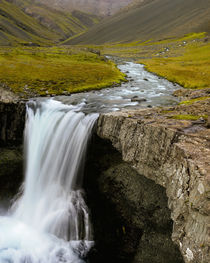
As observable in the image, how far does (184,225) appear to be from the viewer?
340 inches

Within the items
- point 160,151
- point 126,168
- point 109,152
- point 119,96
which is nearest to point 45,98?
point 119,96

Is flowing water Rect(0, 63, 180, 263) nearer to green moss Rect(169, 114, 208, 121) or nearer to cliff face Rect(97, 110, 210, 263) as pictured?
cliff face Rect(97, 110, 210, 263)

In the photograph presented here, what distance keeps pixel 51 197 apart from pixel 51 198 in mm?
70

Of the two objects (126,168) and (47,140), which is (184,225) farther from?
(47,140)

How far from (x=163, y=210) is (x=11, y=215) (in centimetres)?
1090

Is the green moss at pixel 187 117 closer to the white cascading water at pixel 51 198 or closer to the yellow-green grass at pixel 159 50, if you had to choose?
the white cascading water at pixel 51 198

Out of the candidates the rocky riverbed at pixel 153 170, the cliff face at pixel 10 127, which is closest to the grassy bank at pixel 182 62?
the rocky riverbed at pixel 153 170

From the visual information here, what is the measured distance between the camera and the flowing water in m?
12.9

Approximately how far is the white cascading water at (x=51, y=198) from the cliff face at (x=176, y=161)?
2.70 m

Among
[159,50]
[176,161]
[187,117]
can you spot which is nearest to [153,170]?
[176,161]

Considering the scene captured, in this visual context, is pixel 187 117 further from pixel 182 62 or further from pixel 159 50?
pixel 159 50

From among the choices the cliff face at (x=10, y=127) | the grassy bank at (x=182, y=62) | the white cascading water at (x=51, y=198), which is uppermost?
the grassy bank at (x=182, y=62)

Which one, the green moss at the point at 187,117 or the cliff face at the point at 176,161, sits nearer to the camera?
the cliff face at the point at 176,161

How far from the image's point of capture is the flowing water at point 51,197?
12.9 m
